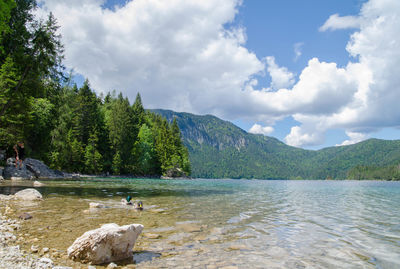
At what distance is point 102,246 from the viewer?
6.17 m

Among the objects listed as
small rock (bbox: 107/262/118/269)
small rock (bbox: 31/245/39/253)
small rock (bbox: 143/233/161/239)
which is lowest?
small rock (bbox: 143/233/161/239)

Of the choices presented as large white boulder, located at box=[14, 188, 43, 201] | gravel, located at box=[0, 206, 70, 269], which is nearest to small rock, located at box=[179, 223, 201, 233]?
gravel, located at box=[0, 206, 70, 269]

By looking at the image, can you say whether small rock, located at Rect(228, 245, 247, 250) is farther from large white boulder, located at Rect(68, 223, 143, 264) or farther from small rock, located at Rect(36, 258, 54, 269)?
small rock, located at Rect(36, 258, 54, 269)

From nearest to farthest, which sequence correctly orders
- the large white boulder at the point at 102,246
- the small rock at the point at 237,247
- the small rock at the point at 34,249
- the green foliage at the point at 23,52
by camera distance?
the large white boulder at the point at 102,246
the small rock at the point at 34,249
the small rock at the point at 237,247
the green foliage at the point at 23,52

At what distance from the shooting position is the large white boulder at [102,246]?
6059 mm

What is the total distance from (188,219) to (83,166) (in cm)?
6176

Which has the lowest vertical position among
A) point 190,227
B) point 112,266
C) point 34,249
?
point 190,227

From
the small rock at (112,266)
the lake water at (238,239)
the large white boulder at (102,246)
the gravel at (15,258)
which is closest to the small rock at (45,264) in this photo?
→ the gravel at (15,258)

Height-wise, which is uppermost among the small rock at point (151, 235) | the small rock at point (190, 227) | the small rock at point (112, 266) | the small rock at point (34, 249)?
the small rock at point (34, 249)

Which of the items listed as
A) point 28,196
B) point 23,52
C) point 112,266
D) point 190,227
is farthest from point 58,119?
point 112,266

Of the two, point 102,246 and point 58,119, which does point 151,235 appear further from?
point 58,119

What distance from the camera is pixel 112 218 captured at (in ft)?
38.4

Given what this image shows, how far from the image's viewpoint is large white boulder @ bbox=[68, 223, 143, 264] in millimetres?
6059

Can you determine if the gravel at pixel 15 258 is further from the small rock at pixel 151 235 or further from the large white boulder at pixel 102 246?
the small rock at pixel 151 235
